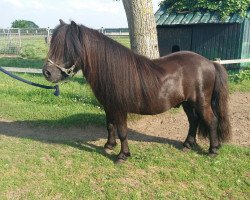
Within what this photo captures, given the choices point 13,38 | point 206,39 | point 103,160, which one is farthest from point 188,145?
point 13,38

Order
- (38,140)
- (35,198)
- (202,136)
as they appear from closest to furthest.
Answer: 1. (35,198)
2. (202,136)
3. (38,140)

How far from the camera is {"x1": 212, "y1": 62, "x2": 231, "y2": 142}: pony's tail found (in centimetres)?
443

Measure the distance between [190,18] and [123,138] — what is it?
21.3 feet

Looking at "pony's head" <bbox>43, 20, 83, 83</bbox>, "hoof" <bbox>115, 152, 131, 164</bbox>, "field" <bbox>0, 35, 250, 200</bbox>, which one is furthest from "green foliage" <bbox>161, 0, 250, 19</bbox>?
"pony's head" <bbox>43, 20, 83, 83</bbox>

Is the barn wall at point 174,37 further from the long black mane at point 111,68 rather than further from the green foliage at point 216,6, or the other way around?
the long black mane at point 111,68

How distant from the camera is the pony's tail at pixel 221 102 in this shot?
4.43 meters

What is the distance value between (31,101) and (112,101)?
417cm

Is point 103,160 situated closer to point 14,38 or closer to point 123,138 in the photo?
point 123,138

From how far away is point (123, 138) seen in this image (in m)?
4.39

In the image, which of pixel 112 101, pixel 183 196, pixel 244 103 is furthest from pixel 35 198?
pixel 244 103

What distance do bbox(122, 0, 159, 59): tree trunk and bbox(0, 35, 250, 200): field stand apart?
1583 mm

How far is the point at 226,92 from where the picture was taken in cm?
448

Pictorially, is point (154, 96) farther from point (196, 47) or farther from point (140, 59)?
point (196, 47)

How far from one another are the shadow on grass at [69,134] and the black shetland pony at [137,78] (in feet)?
2.11
